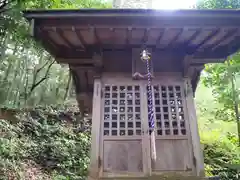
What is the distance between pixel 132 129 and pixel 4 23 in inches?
230

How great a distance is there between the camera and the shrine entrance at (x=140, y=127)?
3.17 m

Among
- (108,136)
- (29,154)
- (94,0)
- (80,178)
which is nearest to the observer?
(108,136)

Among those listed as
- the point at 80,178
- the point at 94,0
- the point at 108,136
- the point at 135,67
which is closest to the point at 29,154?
the point at 80,178

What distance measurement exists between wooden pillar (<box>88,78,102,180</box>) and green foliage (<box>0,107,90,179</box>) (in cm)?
360

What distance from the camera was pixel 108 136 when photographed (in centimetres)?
334

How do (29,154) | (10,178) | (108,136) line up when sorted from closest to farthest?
(108,136) → (10,178) → (29,154)

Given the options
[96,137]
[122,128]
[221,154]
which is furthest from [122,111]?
[221,154]

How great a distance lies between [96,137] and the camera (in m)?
3.31

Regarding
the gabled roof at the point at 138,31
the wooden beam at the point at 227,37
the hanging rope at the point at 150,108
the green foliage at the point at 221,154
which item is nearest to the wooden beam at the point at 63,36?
the gabled roof at the point at 138,31

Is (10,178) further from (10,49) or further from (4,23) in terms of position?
(10,49)

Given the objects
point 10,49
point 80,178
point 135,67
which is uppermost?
point 10,49

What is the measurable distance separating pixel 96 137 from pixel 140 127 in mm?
702

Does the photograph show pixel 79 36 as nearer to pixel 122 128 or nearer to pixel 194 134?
pixel 122 128

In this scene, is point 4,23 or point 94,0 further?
point 94,0
